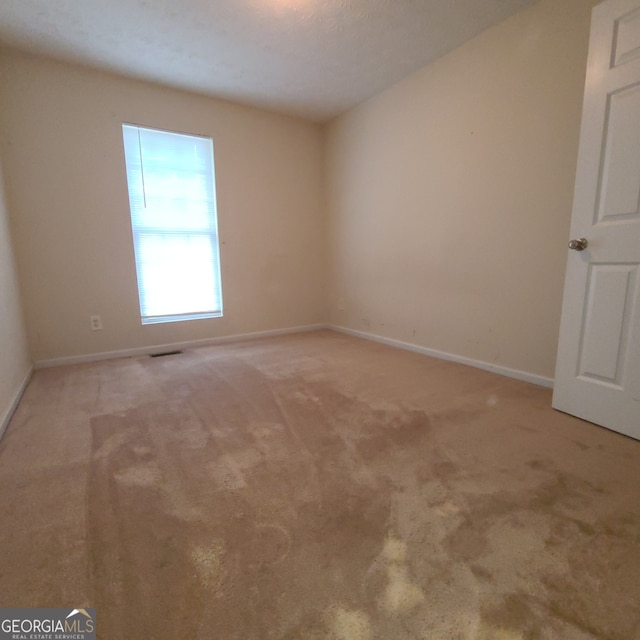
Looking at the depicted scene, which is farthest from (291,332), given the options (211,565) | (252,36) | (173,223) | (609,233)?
(211,565)

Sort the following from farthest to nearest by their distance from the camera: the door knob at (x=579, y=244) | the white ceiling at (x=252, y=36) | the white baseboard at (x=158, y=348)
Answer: the white baseboard at (x=158, y=348) → the white ceiling at (x=252, y=36) → the door knob at (x=579, y=244)

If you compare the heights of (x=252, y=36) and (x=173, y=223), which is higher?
(x=252, y=36)

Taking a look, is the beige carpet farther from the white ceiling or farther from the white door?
the white ceiling

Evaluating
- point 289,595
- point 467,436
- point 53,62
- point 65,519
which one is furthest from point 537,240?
point 53,62

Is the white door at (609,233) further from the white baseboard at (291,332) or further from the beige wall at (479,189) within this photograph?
the white baseboard at (291,332)

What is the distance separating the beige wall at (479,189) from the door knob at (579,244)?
1.54 feet

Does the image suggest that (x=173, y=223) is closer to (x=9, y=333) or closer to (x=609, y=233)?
(x=9, y=333)

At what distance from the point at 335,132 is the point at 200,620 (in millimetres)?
A: 4341

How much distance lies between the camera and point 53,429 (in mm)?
1817

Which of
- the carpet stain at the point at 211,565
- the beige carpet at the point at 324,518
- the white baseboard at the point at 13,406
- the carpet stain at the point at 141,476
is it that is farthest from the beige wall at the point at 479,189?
the white baseboard at the point at 13,406

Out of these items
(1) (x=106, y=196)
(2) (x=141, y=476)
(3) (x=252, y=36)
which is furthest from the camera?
(1) (x=106, y=196)

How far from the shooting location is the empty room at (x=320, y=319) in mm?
949

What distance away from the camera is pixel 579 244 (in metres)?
1.77

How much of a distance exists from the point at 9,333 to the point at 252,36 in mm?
2665
